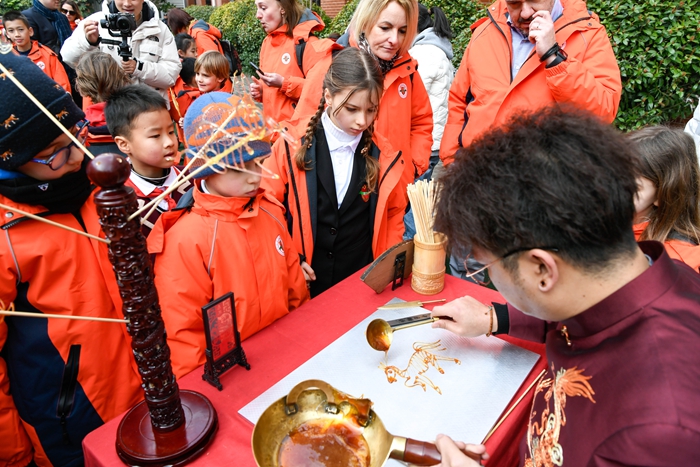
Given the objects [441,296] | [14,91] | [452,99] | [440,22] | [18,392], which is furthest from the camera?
[440,22]

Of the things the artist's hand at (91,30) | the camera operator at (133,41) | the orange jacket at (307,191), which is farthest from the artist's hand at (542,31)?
the artist's hand at (91,30)

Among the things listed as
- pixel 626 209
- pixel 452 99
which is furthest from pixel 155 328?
pixel 452 99

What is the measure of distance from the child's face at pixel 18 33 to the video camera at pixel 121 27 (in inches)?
82.0

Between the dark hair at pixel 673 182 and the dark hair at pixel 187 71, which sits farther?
the dark hair at pixel 187 71

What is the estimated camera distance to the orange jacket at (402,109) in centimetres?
297

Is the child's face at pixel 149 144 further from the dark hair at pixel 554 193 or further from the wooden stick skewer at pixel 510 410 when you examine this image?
the wooden stick skewer at pixel 510 410

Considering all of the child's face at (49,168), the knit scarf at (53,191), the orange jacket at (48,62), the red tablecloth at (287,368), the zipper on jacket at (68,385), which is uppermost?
the child's face at (49,168)

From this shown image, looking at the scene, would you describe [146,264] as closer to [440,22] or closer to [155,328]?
[155,328]

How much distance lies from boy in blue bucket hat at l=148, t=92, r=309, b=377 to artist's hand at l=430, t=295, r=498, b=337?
0.68 meters

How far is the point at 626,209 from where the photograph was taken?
3.21ft

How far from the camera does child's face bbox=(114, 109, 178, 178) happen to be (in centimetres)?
233

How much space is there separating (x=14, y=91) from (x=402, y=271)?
5.31 feet

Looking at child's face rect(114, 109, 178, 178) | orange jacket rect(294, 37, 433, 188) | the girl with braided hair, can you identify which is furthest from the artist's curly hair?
child's face rect(114, 109, 178, 178)

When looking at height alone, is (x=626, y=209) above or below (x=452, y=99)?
above
